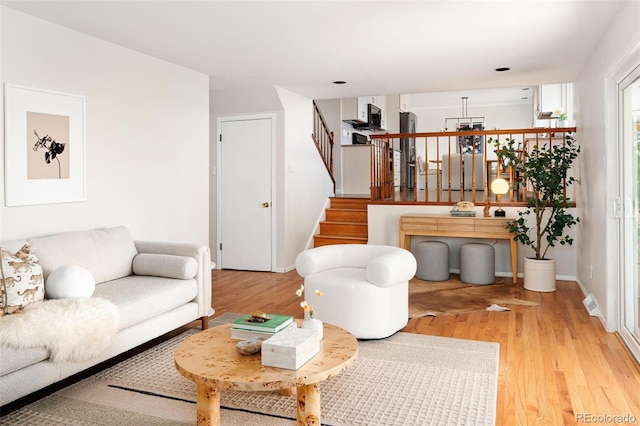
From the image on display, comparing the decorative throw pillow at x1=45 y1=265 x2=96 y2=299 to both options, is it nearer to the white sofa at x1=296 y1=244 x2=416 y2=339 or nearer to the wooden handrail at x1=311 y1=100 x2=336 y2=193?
the white sofa at x1=296 y1=244 x2=416 y2=339

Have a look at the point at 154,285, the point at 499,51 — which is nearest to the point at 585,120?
the point at 499,51

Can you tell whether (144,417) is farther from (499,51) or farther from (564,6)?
(499,51)

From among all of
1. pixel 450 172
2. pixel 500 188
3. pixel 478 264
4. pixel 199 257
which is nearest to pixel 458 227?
pixel 478 264

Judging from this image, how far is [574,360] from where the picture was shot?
3.24 meters

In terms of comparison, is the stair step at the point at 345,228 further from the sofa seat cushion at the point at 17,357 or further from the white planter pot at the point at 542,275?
the sofa seat cushion at the point at 17,357

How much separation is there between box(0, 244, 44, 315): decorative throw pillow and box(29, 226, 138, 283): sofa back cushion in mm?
170

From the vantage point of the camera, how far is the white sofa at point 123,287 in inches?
97.3

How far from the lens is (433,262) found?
230 inches

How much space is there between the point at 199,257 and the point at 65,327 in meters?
1.34

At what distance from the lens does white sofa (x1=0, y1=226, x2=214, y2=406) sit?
2.47 m

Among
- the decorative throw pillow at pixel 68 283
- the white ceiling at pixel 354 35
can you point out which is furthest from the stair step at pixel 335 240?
the decorative throw pillow at pixel 68 283

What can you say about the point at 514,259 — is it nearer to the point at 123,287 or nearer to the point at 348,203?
the point at 348,203
